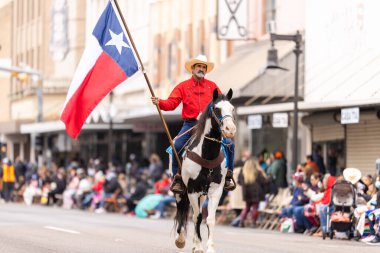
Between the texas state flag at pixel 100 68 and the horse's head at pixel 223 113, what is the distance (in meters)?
2.46

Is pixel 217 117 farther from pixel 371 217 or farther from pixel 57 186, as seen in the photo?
pixel 57 186

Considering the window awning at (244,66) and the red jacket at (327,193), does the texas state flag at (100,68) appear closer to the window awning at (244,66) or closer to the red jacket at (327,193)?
the red jacket at (327,193)

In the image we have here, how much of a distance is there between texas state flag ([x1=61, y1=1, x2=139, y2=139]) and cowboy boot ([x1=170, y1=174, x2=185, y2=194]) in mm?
1824

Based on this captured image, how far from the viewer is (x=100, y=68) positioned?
63.3ft

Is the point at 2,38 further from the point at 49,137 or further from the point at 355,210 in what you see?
the point at 355,210

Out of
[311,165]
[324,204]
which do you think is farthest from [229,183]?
[311,165]

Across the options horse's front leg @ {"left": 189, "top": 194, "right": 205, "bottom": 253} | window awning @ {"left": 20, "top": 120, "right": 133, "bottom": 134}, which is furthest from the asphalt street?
window awning @ {"left": 20, "top": 120, "right": 133, "bottom": 134}

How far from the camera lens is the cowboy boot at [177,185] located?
17906 millimetres

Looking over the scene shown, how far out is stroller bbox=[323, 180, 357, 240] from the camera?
26.0 meters

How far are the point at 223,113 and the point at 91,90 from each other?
3253 mm

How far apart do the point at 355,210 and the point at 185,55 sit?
26.5 metres

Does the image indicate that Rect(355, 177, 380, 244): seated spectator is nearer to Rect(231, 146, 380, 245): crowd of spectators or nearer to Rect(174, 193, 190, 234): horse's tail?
Rect(231, 146, 380, 245): crowd of spectators

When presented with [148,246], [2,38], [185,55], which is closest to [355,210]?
[148,246]

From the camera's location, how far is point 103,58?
1933 cm
